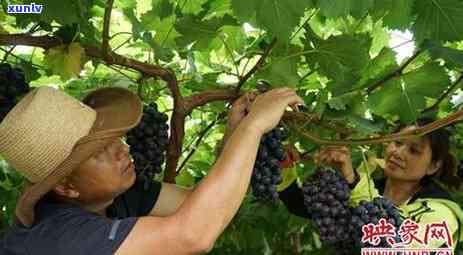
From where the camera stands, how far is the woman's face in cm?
351

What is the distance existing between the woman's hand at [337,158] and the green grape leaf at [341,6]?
2.73 feet

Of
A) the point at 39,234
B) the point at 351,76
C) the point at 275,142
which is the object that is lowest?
the point at 39,234

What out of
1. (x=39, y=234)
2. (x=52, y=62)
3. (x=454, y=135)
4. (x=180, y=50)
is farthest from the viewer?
(x=454, y=135)

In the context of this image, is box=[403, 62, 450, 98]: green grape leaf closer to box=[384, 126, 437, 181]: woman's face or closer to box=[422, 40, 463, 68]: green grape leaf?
box=[422, 40, 463, 68]: green grape leaf

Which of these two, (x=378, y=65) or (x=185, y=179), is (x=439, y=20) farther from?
(x=185, y=179)

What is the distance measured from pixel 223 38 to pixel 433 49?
3.17ft

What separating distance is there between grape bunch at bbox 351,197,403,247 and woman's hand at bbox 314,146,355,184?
0.23 meters

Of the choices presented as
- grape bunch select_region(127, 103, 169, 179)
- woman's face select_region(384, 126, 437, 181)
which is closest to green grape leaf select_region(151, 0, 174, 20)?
grape bunch select_region(127, 103, 169, 179)

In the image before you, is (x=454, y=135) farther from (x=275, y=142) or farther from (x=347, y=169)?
(x=275, y=142)

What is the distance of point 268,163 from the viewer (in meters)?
2.38

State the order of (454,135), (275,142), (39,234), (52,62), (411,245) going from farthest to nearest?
(454,135) < (411,245) < (52,62) < (275,142) < (39,234)

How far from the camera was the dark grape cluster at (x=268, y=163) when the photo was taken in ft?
7.70

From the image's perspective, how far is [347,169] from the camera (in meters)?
2.92

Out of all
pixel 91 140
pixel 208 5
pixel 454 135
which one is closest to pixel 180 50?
Result: pixel 208 5
